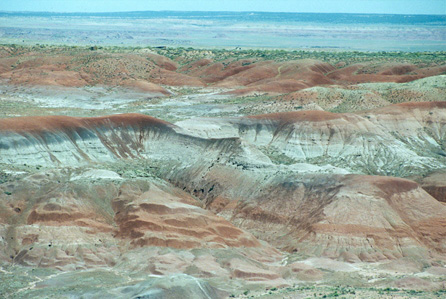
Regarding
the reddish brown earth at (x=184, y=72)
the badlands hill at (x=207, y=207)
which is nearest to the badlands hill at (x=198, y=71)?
the reddish brown earth at (x=184, y=72)

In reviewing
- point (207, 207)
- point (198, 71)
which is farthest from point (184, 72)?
point (207, 207)

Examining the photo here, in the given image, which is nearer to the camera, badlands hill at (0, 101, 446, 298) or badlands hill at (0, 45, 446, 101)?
badlands hill at (0, 101, 446, 298)

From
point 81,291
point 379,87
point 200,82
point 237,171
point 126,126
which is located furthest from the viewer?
point 200,82

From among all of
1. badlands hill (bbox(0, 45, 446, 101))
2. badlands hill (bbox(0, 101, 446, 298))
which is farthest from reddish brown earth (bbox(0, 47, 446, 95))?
badlands hill (bbox(0, 101, 446, 298))

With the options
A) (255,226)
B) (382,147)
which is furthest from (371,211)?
(382,147)

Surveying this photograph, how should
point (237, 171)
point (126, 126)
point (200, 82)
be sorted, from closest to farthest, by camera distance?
point (237, 171)
point (126, 126)
point (200, 82)

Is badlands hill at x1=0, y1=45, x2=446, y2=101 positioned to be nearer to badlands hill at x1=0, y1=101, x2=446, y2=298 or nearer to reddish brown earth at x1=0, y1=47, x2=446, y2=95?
reddish brown earth at x1=0, y1=47, x2=446, y2=95

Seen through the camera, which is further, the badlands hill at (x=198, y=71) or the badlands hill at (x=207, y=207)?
the badlands hill at (x=198, y=71)

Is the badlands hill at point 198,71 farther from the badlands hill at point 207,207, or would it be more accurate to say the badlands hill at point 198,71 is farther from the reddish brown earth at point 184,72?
the badlands hill at point 207,207

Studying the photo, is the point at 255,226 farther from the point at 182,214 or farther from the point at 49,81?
the point at 49,81
